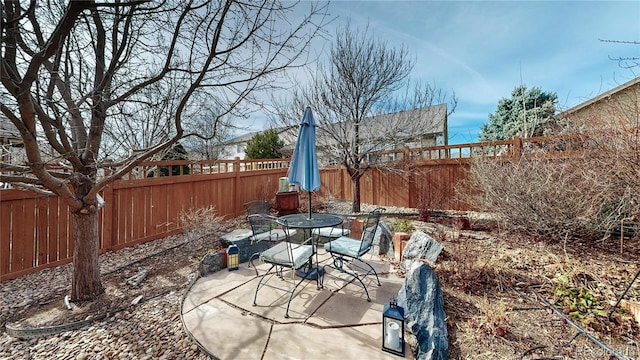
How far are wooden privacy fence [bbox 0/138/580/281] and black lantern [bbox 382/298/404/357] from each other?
4.98 meters

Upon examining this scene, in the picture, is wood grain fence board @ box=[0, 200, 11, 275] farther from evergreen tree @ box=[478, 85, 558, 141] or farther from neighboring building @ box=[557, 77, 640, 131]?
evergreen tree @ box=[478, 85, 558, 141]

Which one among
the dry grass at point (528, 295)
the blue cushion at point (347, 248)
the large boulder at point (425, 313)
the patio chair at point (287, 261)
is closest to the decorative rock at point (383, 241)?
the dry grass at point (528, 295)

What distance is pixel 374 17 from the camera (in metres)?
6.39

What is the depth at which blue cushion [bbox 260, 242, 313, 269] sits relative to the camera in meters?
2.85

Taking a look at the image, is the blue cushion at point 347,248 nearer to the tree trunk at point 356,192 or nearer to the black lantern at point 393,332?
the black lantern at point 393,332

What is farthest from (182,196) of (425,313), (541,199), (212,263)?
(541,199)

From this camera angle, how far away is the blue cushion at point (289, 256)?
2.85 m

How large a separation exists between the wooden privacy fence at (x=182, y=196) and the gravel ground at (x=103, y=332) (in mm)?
571

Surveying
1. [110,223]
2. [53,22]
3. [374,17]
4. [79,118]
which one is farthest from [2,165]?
[374,17]

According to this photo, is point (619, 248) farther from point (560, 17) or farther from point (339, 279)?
point (560, 17)

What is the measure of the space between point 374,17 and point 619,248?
6492 millimetres

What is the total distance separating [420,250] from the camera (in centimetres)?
369

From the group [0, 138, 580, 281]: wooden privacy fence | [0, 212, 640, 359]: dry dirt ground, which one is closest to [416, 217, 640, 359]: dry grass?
[0, 212, 640, 359]: dry dirt ground

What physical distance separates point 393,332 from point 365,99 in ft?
19.0
